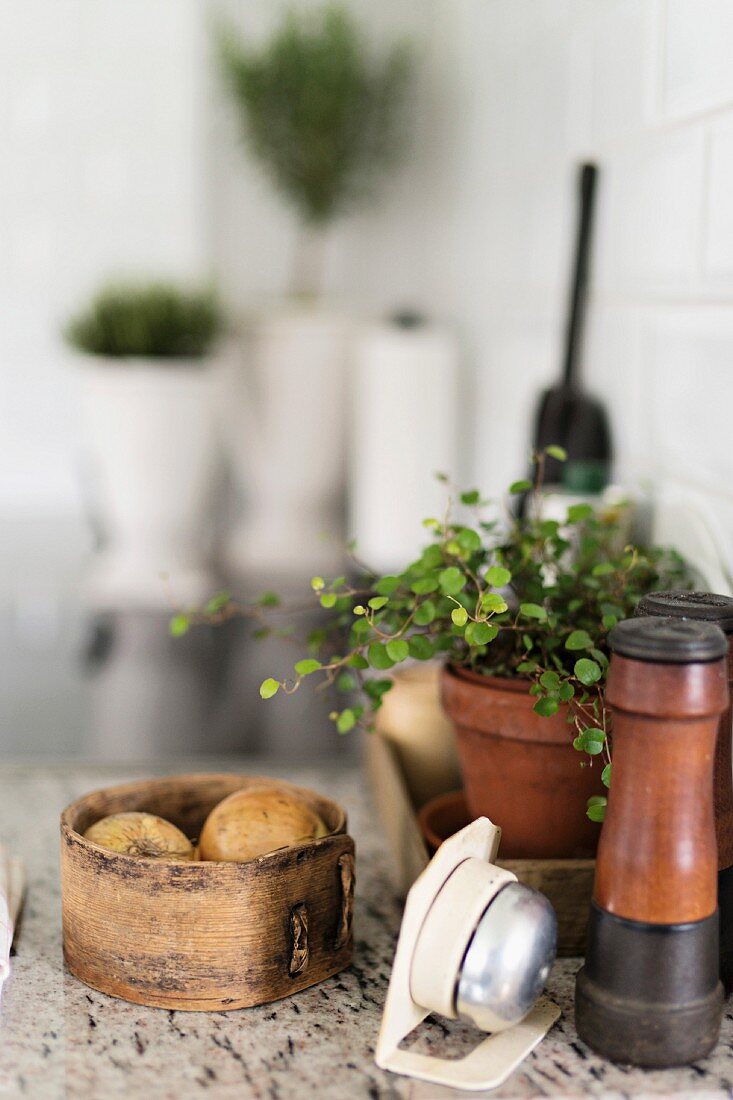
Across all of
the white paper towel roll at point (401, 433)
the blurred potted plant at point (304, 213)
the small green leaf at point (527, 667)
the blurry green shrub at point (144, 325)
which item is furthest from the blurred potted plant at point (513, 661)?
the blurred potted plant at point (304, 213)

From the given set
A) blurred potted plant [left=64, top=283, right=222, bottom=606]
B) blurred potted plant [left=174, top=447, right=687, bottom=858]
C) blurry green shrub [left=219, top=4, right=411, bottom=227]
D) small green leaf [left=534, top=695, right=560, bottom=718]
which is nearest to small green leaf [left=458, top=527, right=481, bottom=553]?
blurred potted plant [left=174, top=447, right=687, bottom=858]

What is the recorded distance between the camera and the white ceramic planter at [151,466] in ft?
8.93

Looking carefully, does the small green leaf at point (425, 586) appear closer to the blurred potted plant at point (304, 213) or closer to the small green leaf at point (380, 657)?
the small green leaf at point (380, 657)

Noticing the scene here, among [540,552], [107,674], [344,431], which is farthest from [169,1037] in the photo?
[344,431]

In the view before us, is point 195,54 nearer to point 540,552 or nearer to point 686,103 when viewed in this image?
point 686,103

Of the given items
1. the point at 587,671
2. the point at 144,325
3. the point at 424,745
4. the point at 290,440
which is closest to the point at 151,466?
the point at 144,325

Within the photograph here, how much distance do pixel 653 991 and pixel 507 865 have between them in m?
0.14

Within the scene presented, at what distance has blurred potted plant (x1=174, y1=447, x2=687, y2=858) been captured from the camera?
67 centimetres

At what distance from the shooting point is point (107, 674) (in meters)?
1.97

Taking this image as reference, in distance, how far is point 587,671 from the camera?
0.63 metres

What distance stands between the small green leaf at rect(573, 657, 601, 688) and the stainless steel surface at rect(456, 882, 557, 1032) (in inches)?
4.7

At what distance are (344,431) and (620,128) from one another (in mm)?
2000

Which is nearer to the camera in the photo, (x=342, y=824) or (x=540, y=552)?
(x=342, y=824)

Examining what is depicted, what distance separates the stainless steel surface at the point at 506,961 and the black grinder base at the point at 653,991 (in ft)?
0.10
